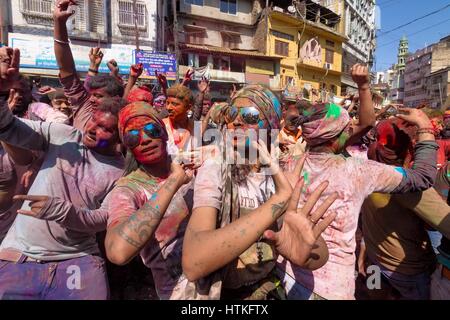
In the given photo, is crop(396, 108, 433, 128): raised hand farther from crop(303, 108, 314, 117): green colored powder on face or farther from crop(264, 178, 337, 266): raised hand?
crop(264, 178, 337, 266): raised hand

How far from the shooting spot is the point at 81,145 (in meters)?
2.19

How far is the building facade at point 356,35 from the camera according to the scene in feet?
125

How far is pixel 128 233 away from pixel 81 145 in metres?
1.09

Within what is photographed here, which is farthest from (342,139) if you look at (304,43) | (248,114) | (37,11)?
(304,43)

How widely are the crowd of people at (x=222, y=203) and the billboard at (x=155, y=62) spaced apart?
54.8ft

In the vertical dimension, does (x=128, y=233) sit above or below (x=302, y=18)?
below

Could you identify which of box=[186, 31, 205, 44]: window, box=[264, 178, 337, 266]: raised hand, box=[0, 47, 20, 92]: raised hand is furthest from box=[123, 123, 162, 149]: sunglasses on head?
box=[186, 31, 205, 44]: window

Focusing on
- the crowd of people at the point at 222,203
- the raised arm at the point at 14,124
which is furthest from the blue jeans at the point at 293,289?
the raised arm at the point at 14,124

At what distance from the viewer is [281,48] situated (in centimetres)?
2936

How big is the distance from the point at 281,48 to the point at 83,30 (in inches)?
745

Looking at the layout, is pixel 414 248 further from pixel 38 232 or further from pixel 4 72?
pixel 4 72

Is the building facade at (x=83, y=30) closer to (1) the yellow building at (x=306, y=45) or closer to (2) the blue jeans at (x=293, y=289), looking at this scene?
(1) the yellow building at (x=306, y=45)

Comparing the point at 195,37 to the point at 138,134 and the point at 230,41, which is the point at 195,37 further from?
the point at 138,134
